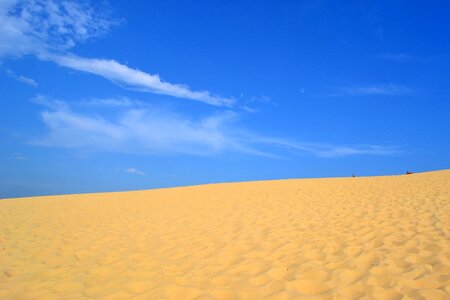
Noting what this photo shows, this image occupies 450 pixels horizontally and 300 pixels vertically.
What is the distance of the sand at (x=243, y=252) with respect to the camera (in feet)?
14.8

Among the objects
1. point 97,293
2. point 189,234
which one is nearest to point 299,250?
point 189,234

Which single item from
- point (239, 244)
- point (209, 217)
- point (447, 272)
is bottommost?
point (447, 272)

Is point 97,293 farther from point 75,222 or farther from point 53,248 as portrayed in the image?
point 75,222

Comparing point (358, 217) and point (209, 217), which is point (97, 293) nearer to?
point (209, 217)

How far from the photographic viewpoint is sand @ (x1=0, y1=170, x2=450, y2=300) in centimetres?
452

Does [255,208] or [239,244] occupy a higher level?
[255,208]

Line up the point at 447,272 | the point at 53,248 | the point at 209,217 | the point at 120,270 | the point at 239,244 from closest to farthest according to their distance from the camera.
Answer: the point at 447,272, the point at 120,270, the point at 239,244, the point at 53,248, the point at 209,217

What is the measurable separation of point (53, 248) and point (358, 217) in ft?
25.8

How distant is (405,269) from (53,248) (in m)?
7.42

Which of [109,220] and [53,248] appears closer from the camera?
[53,248]

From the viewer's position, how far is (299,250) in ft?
19.7

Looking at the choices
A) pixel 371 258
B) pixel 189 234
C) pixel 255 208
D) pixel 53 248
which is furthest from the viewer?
pixel 255 208

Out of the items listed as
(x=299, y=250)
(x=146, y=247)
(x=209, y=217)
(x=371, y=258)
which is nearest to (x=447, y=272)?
(x=371, y=258)

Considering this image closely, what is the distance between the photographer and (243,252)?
6191 mm
